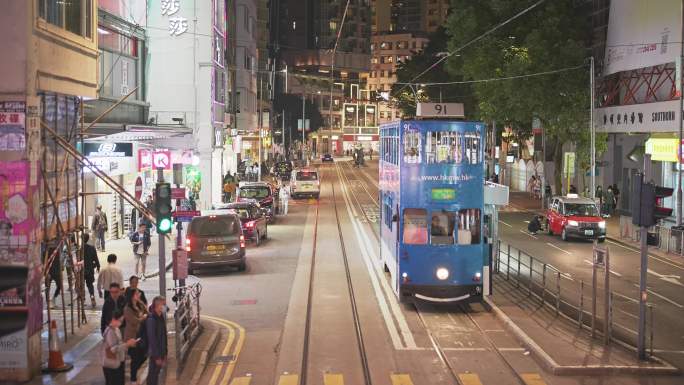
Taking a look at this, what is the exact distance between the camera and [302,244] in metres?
33.1

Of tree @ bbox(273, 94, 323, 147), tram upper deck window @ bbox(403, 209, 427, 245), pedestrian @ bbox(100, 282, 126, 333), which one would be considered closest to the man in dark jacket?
pedestrian @ bbox(100, 282, 126, 333)

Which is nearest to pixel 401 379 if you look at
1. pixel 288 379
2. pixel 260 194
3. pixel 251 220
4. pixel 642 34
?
pixel 288 379

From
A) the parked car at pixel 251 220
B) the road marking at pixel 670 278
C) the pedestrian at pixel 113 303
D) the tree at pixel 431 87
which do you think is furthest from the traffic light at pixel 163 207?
the tree at pixel 431 87

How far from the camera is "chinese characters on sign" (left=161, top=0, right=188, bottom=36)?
42.8 meters

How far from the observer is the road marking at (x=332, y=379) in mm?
13425

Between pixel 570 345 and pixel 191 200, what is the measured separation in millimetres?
25855

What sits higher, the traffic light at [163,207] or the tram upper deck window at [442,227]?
the traffic light at [163,207]

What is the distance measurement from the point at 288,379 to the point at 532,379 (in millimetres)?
3901

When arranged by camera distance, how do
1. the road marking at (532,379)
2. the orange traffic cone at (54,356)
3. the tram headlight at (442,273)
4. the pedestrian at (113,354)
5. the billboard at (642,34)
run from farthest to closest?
1. the billboard at (642,34)
2. the tram headlight at (442,273)
3. the orange traffic cone at (54,356)
4. the road marking at (532,379)
5. the pedestrian at (113,354)

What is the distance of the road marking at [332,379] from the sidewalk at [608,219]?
19.3 metres

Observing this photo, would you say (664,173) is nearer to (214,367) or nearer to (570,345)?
(570,345)

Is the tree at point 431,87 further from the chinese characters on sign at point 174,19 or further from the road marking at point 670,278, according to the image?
the road marking at point 670,278

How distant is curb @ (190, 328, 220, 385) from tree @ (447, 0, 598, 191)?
3543 centimetres

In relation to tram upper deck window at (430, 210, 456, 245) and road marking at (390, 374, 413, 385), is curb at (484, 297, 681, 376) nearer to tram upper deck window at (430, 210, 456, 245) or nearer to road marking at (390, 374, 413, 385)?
road marking at (390, 374, 413, 385)
